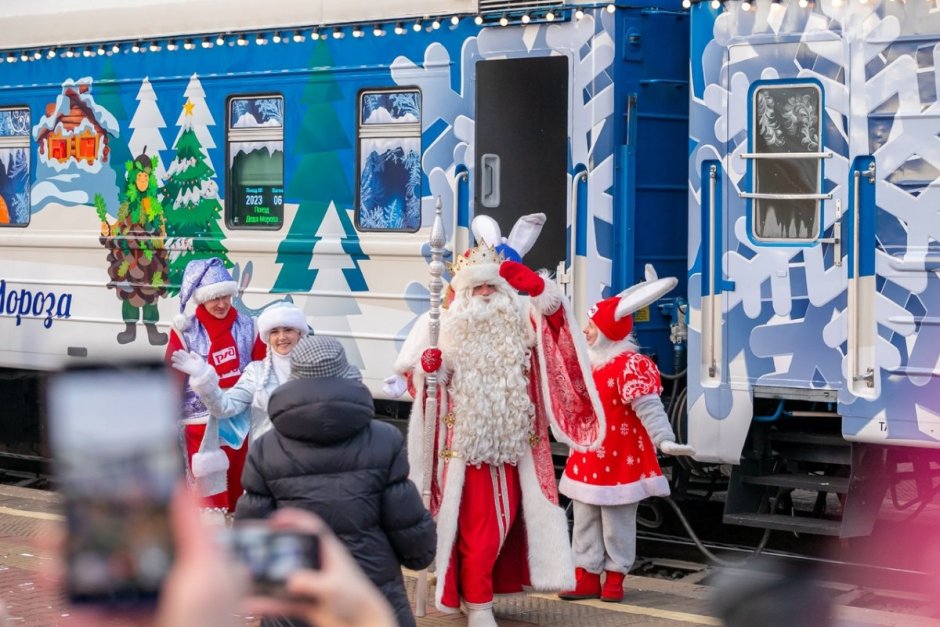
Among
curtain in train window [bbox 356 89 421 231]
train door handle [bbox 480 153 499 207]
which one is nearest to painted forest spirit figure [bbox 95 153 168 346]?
curtain in train window [bbox 356 89 421 231]

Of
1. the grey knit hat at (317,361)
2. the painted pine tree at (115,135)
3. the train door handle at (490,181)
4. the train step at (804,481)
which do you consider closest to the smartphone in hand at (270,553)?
the grey knit hat at (317,361)

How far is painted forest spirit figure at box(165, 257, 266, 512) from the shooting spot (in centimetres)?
755

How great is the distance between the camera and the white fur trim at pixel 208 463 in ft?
24.4

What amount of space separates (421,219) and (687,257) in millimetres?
1717

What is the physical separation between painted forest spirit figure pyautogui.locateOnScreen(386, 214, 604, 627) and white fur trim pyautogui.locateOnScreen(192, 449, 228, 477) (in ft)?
3.34

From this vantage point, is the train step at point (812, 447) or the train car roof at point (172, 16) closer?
the train step at point (812, 447)

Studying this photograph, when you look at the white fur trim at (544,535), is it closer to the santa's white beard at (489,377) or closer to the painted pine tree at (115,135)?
the santa's white beard at (489,377)

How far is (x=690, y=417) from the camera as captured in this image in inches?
340

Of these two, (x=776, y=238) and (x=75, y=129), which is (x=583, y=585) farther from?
(x=75, y=129)

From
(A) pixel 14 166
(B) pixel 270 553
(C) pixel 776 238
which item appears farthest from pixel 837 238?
(A) pixel 14 166

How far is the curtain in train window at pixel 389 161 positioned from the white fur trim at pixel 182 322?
89.3 inches

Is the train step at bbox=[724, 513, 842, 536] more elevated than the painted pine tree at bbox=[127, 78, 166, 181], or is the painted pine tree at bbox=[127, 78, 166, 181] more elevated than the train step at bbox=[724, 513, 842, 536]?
the painted pine tree at bbox=[127, 78, 166, 181]

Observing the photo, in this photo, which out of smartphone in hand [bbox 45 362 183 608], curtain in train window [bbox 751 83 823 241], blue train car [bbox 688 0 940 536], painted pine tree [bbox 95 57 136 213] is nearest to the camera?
smartphone in hand [bbox 45 362 183 608]

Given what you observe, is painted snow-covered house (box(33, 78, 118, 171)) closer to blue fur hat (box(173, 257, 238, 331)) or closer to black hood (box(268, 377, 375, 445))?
blue fur hat (box(173, 257, 238, 331))
